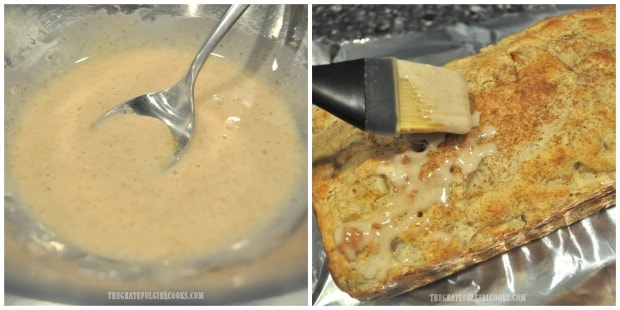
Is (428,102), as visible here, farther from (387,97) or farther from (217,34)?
(217,34)

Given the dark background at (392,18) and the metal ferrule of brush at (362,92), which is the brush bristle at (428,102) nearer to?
the metal ferrule of brush at (362,92)

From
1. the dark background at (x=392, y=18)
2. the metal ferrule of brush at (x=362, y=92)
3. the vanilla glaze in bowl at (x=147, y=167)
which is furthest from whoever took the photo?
the dark background at (x=392, y=18)

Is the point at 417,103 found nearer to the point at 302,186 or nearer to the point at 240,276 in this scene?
the point at 302,186

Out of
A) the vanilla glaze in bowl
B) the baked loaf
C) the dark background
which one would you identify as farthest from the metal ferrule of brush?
the dark background

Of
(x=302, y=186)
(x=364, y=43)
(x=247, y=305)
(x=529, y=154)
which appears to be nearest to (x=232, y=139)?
(x=302, y=186)

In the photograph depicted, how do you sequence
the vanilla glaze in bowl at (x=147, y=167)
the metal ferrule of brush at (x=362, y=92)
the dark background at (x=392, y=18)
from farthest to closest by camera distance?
the dark background at (x=392, y=18) → the vanilla glaze in bowl at (x=147, y=167) → the metal ferrule of brush at (x=362, y=92)

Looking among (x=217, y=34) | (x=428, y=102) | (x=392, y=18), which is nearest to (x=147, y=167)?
(x=217, y=34)

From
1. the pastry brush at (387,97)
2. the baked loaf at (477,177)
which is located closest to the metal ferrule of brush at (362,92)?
the pastry brush at (387,97)
